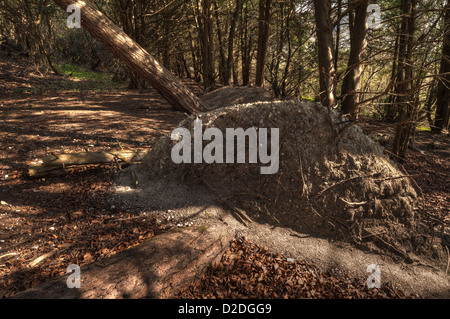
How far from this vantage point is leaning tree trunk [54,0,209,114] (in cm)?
525

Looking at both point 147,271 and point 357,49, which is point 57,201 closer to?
point 147,271

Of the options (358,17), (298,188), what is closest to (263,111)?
(298,188)

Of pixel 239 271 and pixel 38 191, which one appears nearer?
pixel 239 271

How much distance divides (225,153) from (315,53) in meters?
9.68

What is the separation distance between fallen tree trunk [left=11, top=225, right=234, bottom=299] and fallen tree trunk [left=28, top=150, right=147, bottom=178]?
1.88 meters

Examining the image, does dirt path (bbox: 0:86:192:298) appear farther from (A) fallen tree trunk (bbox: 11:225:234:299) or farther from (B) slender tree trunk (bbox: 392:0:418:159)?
(B) slender tree trunk (bbox: 392:0:418:159)

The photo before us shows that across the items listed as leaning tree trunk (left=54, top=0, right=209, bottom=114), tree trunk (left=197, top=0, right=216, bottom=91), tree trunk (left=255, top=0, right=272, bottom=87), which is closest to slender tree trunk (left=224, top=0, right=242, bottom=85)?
tree trunk (left=197, top=0, right=216, bottom=91)

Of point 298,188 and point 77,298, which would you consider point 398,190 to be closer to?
point 298,188

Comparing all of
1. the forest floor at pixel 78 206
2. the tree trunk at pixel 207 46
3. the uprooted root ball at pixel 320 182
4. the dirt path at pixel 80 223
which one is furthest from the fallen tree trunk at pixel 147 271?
the tree trunk at pixel 207 46

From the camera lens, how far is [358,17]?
478 centimetres

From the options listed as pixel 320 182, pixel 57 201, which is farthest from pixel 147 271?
pixel 320 182

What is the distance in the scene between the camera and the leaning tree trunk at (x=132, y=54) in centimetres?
525

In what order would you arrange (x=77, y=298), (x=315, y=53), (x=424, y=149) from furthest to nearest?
(x=315, y=53), (x=424, y=149), (x=77, y=298)

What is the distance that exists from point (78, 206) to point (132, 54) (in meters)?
3.91
